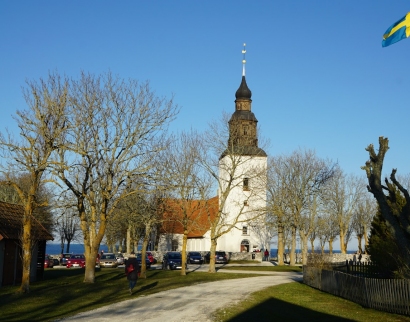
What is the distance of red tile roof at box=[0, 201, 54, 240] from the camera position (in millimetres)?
29212

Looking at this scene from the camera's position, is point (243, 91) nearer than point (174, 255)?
No

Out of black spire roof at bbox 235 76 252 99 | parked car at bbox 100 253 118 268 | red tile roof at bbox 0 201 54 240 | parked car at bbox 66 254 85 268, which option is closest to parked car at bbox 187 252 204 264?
parked car at bbox 100 253 118 268

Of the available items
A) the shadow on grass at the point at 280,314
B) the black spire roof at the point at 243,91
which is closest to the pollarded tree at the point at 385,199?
the shadow on grass at the point at 280,314

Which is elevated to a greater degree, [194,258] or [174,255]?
[174,255]

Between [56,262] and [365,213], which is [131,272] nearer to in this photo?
[56,262]

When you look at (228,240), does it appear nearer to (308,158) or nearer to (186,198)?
(308,158)

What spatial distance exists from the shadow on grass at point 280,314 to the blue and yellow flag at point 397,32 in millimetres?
9248

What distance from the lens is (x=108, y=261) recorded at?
177 feet

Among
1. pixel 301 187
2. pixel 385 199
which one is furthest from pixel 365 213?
Result: pixel 385 199

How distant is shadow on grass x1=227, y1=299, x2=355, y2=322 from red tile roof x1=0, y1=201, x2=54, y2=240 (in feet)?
42.2

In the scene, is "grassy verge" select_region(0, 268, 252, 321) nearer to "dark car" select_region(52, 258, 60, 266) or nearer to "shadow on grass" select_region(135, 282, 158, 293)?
"shadow on grass" select_region(135, 282, 158, 293)

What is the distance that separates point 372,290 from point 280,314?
4448mm

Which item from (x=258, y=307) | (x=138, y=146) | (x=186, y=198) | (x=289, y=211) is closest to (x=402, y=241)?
(x=258, y=307)

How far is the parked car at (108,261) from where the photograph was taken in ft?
176
